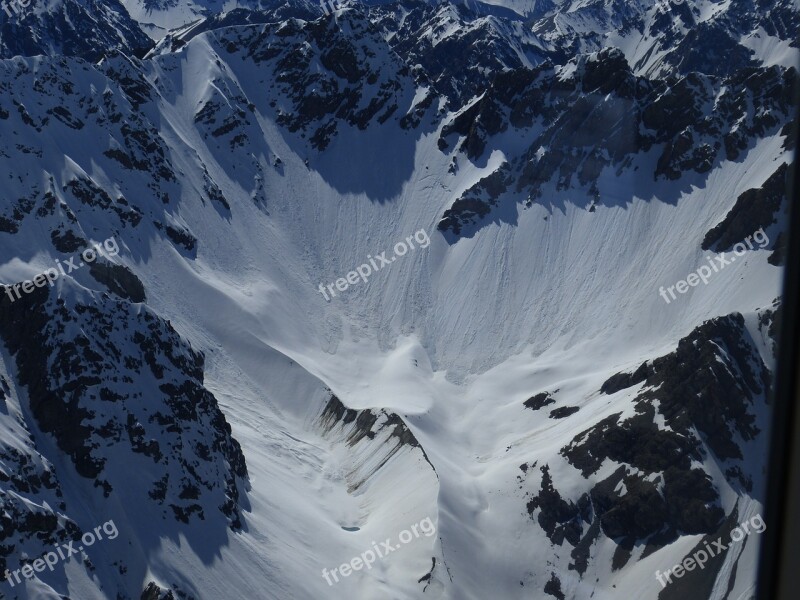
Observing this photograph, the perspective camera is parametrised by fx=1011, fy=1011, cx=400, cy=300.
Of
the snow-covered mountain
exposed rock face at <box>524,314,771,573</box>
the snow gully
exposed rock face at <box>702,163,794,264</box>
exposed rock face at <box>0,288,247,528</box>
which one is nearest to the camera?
exposed rock face at <box>0,288,247,528</box>

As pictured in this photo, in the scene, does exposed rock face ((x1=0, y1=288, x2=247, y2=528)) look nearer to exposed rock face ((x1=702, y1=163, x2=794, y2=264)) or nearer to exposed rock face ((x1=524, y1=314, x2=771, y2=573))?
exposed rock face ((x1=524, y1=314, x2=771, y2=573))

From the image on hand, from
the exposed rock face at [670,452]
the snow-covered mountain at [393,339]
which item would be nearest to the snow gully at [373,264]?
the snow-covered mountain at [393,339]

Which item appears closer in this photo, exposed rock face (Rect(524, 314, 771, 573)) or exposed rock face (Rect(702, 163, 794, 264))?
exposed rock face (Rect(524, 314, 771, 573))

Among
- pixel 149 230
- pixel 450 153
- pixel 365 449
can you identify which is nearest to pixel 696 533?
pixel 365 449

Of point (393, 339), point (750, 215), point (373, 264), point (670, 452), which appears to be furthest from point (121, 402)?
point (750, 215)

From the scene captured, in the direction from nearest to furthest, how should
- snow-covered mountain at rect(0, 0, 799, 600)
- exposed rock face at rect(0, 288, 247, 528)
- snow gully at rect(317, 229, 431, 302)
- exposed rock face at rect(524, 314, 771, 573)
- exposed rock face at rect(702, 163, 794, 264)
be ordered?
exposed rock face at rect(0, 288, 247, 528) < snow-covered mountain at rect(0, 0, 799, 600) < exposed rock face at rect(524, 314, 771, 573) < exposed rock face at rect(702, 163, 794, 264) < snow gully at rect(317, 229, 431, 302)

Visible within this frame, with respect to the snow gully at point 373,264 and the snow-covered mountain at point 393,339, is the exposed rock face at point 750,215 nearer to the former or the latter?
the snow-covered mountain at point 393,339

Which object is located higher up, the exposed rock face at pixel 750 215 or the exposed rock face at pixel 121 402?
the exposed rock face at pixel 121 402

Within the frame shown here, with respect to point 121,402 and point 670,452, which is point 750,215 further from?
point 121,402

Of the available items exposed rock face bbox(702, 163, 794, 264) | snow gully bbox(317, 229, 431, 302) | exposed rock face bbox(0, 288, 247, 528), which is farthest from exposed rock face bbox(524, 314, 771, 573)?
snow gully bbox(317, 229, 431, 302)
